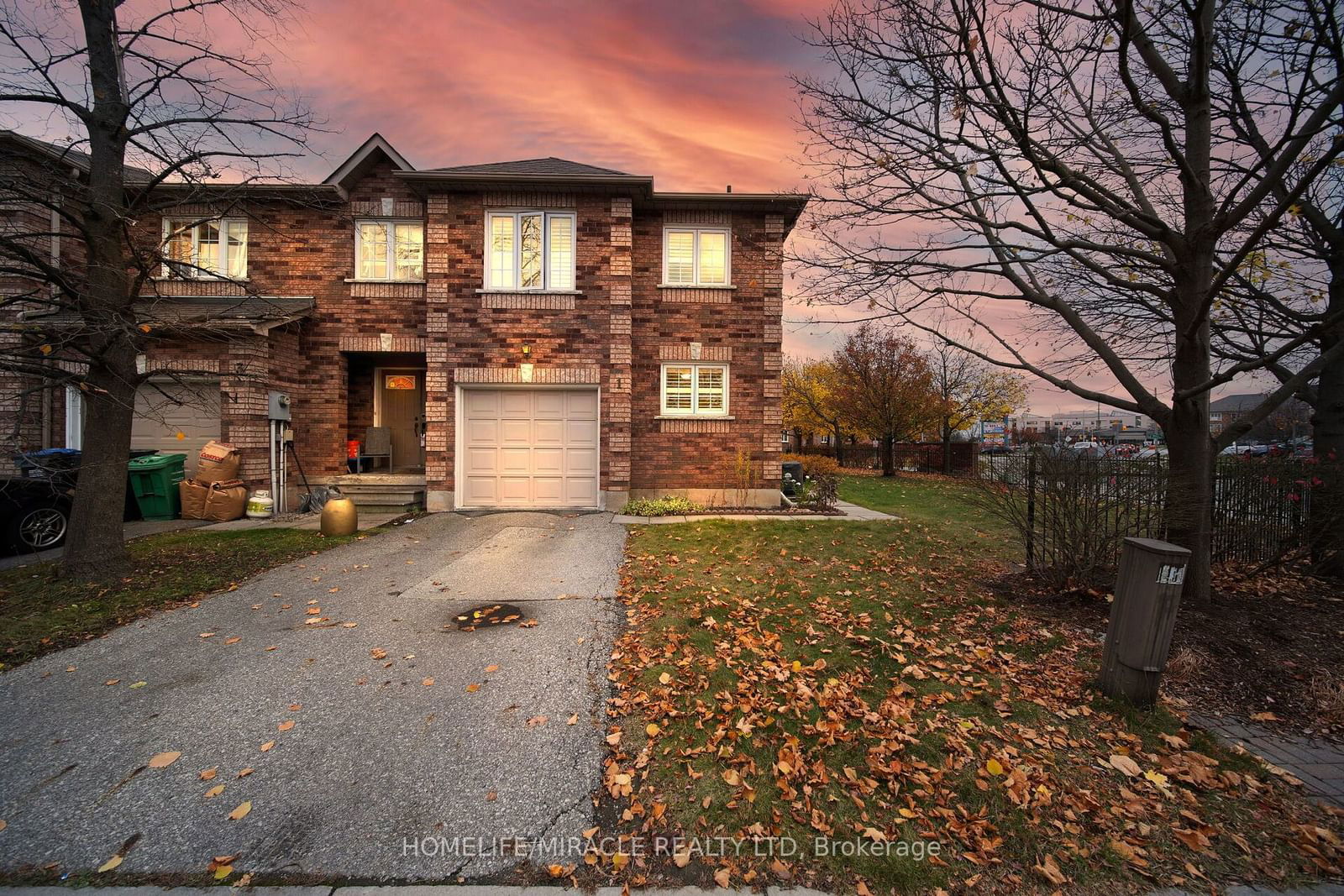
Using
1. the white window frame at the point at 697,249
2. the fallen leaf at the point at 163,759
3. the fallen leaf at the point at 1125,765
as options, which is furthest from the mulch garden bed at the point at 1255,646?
the white window frame at the point at 697,249

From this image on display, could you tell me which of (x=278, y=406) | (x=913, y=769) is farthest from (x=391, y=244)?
(x=913, y=769)

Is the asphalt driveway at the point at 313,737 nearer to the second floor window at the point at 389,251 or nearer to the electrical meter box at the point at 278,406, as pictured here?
the electrical meter box at the point at 278,406

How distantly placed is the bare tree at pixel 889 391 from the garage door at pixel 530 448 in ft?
56.5

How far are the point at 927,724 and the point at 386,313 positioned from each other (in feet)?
39.6

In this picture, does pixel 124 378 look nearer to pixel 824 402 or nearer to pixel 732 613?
pixel 732 613

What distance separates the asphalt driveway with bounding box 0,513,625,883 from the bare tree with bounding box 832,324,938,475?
21.7 metres

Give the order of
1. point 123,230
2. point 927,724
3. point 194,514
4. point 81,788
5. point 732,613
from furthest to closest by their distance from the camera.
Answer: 1. point 194,514
2. point 123,230
3. point 732,613
4. point 927,724
5. point 81,788

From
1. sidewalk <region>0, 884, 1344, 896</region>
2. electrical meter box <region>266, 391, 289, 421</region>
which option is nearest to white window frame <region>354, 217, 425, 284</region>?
electrical meter box <region>266, 391, 289, 421</region>

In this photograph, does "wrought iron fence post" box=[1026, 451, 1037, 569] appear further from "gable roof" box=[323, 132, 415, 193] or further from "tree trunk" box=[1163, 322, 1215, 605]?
"gable roof" box=[323, 132, 415, 193]

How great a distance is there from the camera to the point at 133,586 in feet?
19.4

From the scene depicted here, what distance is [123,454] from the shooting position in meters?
6.30

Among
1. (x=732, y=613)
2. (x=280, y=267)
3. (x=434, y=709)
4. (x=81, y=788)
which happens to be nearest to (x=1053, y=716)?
(x=732, y=613)

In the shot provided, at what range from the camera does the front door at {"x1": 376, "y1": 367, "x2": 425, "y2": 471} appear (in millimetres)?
12617

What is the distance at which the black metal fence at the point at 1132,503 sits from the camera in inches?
205
